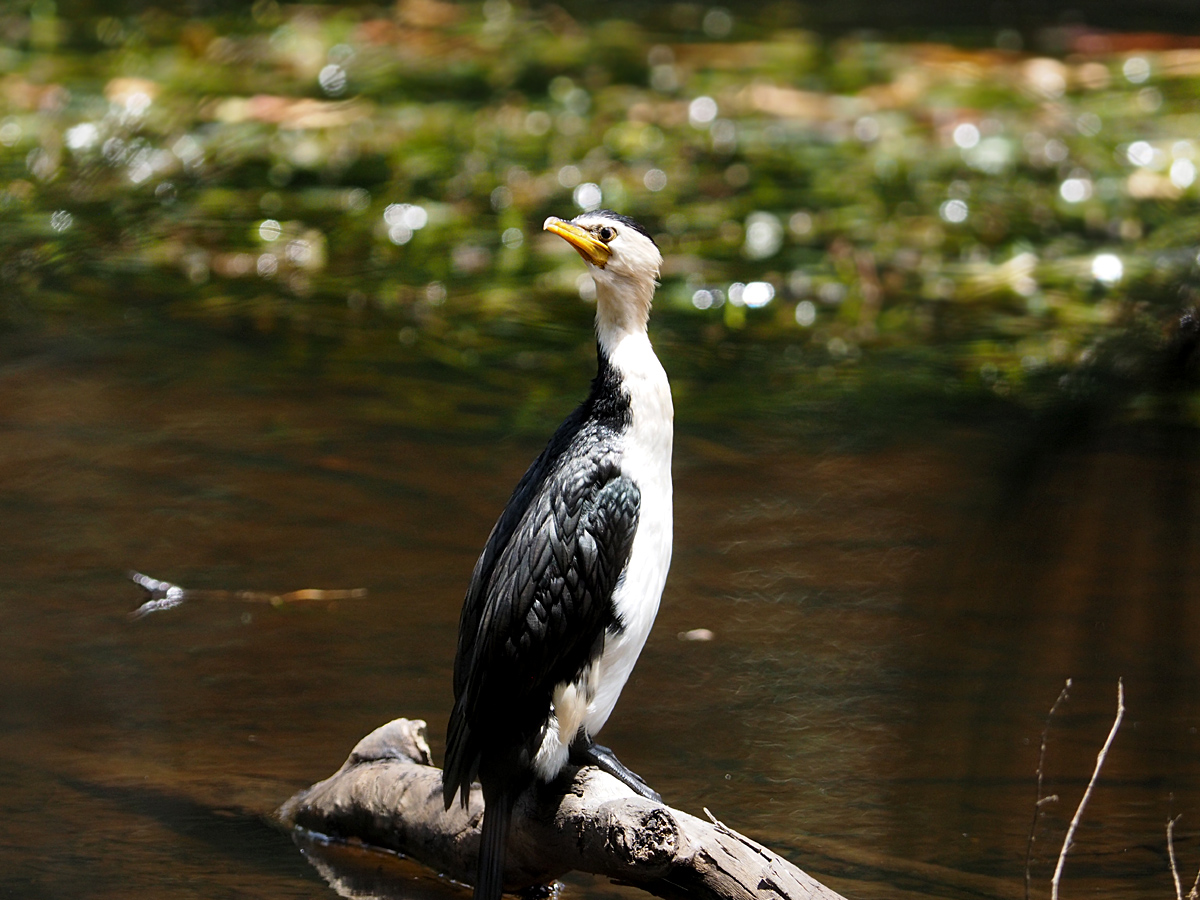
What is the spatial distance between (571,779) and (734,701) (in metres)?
1.16

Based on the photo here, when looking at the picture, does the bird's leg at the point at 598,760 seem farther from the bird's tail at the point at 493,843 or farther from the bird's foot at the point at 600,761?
the bird's tail at the point at 493,843

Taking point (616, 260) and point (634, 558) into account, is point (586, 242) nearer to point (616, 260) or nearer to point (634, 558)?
point (616, 260)

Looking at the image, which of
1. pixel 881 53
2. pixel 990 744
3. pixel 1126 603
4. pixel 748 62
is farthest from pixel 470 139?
pixel 990 744

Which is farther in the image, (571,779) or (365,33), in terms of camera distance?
(365,33)

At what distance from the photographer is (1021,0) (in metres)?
10.8

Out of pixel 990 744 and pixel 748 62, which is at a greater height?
pixel 748 62

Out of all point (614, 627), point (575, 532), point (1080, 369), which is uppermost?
point (1080, 369)

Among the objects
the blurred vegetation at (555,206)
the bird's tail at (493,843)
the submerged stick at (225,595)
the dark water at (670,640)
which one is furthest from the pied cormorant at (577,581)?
the blurred vegetation at (555,206)

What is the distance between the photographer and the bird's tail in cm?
263

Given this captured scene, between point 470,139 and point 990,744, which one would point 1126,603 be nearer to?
point 990,744

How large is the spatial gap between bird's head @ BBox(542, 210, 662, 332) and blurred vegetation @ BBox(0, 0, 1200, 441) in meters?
2.47

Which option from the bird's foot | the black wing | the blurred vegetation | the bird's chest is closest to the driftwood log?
the bird's foot

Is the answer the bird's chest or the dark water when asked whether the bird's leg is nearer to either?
the bird's chest

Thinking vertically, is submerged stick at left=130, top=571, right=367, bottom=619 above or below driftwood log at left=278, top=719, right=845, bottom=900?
below
